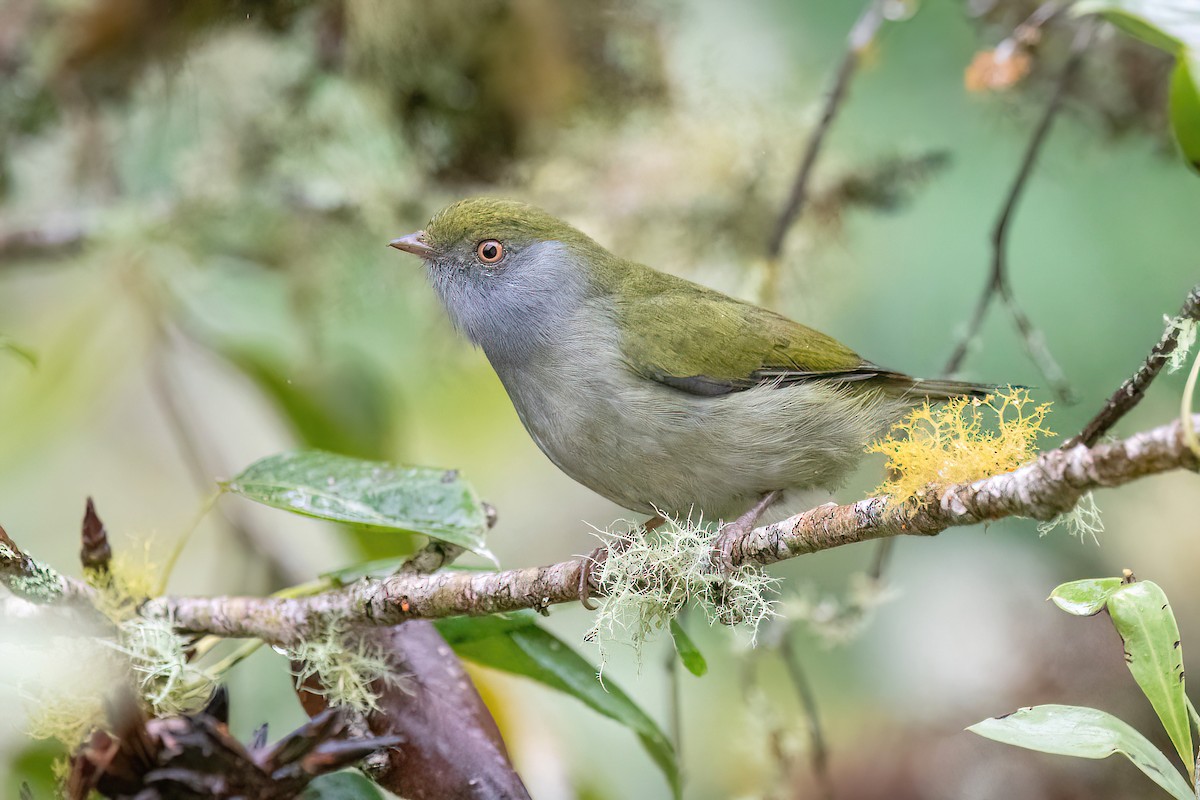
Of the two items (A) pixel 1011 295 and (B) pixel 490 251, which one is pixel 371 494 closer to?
(B) pixel 490 251

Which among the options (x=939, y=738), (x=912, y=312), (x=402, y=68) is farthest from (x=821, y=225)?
(x=939, y=738)

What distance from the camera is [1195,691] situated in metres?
3.58

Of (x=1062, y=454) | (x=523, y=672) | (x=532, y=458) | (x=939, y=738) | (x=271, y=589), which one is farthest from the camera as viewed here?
(x=532, y=458)

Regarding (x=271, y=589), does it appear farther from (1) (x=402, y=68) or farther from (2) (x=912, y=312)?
(2) (x=912, y=312)

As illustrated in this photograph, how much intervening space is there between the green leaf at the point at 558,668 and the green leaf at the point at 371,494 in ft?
0.93

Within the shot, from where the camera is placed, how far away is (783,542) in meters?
1.83

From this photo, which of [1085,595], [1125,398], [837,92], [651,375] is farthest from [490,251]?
[1125,398]

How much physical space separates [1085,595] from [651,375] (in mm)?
1294

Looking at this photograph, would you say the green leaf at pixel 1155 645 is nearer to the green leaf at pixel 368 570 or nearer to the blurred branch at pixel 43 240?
the green leaf at pixel 368 570

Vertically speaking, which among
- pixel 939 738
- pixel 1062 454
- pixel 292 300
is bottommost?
pixel 939 738

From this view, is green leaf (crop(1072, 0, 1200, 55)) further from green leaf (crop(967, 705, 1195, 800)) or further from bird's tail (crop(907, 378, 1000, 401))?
bird's tail (crop(907, 378, 1000, 401))

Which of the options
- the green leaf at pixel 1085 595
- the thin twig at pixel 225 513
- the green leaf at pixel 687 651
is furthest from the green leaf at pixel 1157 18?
the thin twig at pixel 225 513

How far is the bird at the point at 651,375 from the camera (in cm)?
265

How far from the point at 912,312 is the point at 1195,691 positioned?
1815 millimetres
